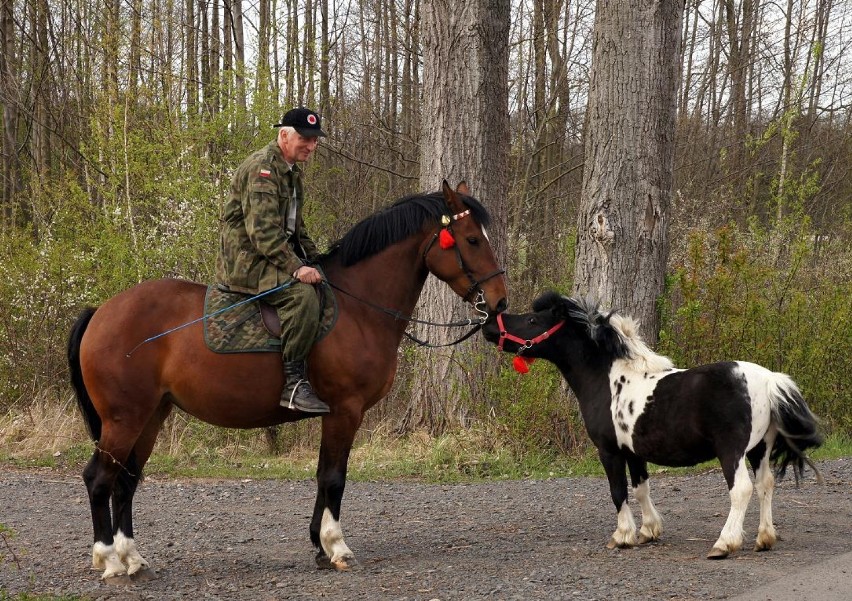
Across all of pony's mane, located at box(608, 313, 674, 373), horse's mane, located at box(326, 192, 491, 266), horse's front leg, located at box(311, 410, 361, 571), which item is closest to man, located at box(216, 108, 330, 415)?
horse's front leg, located at box(311, 410, 361, 571)

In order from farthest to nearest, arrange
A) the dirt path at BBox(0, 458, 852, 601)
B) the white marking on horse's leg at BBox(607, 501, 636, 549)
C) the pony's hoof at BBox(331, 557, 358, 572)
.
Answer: the white marking on horse's leg at BBox(607, 501, 636, 549) → the pony's hoof at BBox(331, 557, 358, 572) → the dirt path at BBox(0, 458, 852, 601)

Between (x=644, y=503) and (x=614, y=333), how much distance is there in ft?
4.21

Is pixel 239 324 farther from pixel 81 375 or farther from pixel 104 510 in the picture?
pixel 104 510

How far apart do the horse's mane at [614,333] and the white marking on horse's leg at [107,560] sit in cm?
365

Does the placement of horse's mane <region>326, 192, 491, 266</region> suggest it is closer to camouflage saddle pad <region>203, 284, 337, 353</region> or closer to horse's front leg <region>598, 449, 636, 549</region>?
camouflage saddle pad <region>203, 284, 337, 353</region>

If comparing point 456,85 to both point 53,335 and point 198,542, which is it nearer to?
point 198,542

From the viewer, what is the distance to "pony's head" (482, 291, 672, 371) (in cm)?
695

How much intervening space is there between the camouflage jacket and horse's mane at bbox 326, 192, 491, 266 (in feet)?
1.29

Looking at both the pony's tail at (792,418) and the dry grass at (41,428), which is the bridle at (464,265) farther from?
the dry grass at (41,428)

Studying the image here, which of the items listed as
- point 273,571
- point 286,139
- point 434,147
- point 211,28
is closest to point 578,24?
point 211,28

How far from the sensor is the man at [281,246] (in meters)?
6.36

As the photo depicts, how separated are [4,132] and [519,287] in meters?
15.3

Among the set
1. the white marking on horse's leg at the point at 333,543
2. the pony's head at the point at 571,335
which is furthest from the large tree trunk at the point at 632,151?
the white marking on horse's leg at the point at 333,543

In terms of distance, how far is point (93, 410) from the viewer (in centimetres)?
682
